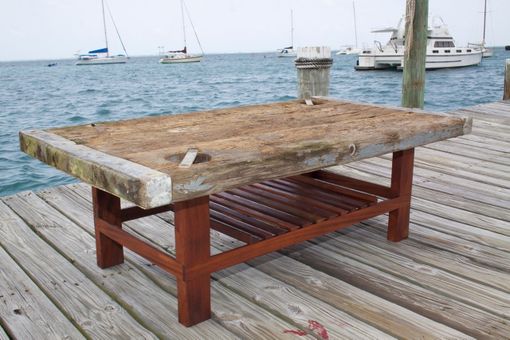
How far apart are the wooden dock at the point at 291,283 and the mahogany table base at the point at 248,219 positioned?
138 mm

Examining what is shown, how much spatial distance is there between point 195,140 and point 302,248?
918 mm

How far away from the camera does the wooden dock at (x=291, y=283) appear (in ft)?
6.24

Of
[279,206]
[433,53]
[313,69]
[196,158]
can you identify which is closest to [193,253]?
[196,158]

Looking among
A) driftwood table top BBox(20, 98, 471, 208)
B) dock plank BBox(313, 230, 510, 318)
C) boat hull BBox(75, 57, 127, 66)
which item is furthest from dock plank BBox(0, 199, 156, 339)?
boat hull BBox(75, 57, 127, 66)

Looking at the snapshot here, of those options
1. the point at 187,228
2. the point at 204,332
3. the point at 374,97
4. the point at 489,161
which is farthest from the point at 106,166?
the point at 374,97

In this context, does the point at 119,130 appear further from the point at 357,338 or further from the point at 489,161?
the point at 489,161

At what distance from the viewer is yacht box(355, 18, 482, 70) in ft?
107

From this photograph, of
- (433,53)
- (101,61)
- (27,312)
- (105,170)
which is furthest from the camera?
(101,61)

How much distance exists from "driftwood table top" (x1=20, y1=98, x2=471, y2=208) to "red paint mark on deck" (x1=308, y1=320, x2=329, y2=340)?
0.56m

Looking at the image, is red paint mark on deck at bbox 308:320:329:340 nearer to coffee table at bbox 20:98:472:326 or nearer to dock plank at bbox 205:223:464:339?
dock plank at bbox 205:223:464:339

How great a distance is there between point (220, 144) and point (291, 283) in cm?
73

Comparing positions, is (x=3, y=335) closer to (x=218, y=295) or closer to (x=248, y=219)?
(x=218, y=295)

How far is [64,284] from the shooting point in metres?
2.26

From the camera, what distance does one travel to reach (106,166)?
1600mm
